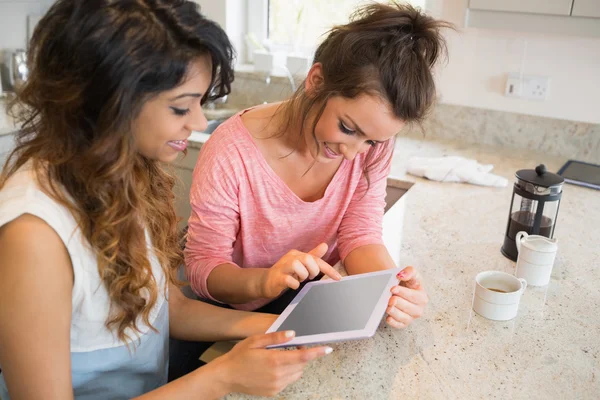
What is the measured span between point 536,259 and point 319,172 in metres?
0.53

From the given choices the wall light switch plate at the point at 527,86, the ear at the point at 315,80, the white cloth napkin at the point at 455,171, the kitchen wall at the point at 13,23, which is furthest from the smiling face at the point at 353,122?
the kitchen wall at the point at 13,23

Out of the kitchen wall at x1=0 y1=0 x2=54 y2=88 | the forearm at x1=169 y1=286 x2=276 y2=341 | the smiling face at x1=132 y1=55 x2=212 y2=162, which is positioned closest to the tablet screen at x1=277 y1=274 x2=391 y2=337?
the forearm at x1=169 y1=286 x2=276 y2=341

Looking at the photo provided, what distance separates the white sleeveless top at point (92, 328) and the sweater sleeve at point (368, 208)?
475 millimetres

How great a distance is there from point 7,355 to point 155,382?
352mm

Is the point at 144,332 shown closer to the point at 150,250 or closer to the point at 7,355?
the point at 150,250

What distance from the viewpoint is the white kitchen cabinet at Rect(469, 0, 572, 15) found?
164 centimetres

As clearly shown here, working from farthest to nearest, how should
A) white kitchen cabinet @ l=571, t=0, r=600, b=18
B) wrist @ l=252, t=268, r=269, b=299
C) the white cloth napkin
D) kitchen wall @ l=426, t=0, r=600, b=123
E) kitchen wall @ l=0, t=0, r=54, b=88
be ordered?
kitchen wall @ l=0, t=0, r=54, b=88, kitchen wall @ l=426, t=0, r=600, b=123, the white cloth napkin, white kitchen cabinet @ l=571, t=0, r=600, b=18, wrist @ l=252, t=268, r=269, b=299

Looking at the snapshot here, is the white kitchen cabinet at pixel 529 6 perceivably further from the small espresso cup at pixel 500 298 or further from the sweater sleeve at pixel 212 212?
the sweater sleeve at pixel 212 212

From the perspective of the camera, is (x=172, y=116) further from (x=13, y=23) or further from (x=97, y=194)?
(x=13, y=23)

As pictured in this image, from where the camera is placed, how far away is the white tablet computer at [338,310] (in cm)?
90

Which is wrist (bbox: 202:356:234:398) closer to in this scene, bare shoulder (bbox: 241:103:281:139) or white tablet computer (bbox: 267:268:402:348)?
white tablet computer (bbox: 267:268:402:348)

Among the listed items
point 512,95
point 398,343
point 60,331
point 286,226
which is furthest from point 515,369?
point 512,95

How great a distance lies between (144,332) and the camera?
3.29 feet

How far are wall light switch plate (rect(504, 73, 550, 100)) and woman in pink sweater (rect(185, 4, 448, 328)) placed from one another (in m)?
0.95
